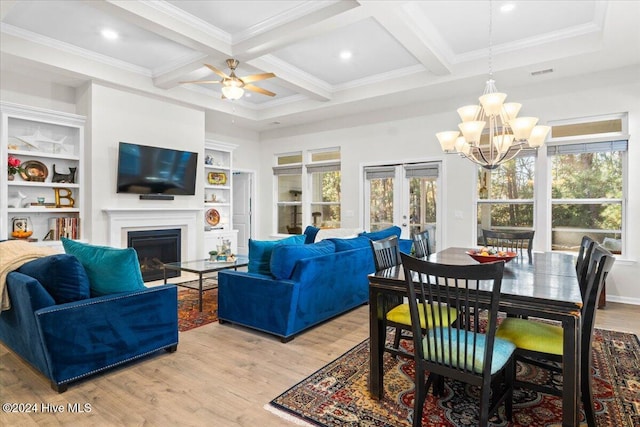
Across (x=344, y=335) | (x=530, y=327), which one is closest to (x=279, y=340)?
(x=344, y=335)

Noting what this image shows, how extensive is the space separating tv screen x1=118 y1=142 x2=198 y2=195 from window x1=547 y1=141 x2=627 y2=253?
562cm

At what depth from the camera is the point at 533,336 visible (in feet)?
6.98

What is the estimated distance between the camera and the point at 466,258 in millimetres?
3350

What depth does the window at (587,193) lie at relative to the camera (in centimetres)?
483

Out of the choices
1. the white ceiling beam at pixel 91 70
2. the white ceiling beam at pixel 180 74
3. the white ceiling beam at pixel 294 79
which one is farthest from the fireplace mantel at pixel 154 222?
the white ceiling beam at pixel 294 79

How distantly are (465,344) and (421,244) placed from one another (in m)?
1.91

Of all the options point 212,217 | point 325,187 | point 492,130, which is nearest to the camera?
point 492,130

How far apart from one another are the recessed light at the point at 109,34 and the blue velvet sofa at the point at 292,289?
3.17 metres

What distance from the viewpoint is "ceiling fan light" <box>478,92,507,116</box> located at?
3141 mm

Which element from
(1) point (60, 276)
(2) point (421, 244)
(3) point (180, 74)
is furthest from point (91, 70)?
(2) point (421, 244)

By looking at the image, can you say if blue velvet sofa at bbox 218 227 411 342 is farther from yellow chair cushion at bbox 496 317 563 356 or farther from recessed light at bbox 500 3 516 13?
recessed light at bbox 500 3 516 13

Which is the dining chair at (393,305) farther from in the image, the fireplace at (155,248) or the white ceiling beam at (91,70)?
the white ceiling beam at (91,70)

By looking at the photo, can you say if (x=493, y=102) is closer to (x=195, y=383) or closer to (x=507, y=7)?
(x=507, y=7)

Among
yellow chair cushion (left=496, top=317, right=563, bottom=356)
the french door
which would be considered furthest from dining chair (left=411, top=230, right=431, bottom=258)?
the french door
